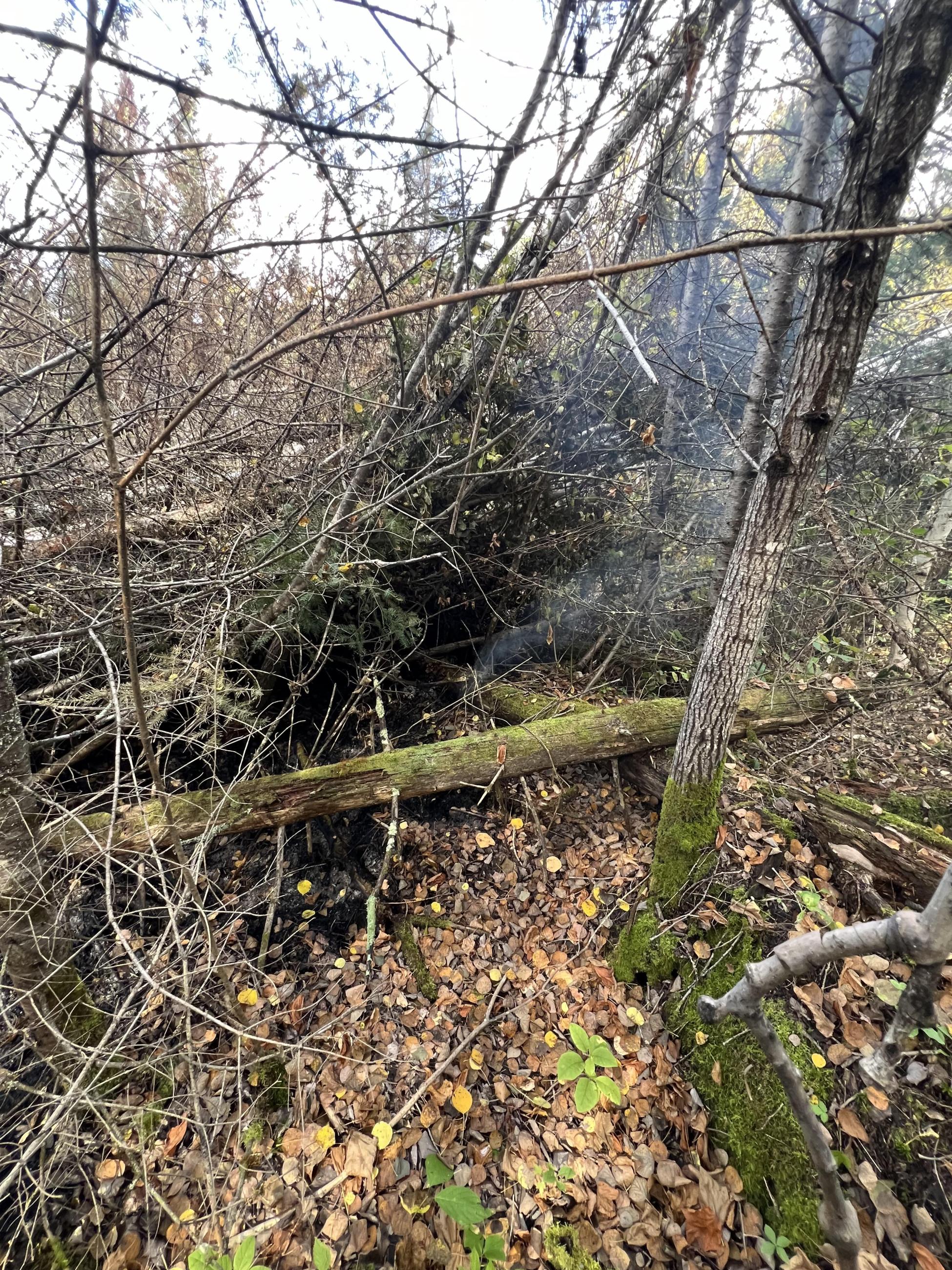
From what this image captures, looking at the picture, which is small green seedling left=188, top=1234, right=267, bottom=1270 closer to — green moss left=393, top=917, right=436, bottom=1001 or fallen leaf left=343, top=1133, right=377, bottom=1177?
fallen leaf left=343, top=1133, right=377, bottom=1177

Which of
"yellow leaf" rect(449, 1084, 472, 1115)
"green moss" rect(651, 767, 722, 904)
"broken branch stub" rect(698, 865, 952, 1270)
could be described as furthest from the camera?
"green moss" rect(651, 767, 722, 904)

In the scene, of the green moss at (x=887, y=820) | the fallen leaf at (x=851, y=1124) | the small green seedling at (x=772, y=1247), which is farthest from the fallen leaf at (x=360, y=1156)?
the green moss at (x=887, y=820)

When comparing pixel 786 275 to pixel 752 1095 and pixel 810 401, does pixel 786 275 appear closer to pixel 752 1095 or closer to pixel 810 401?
pixel 810 401

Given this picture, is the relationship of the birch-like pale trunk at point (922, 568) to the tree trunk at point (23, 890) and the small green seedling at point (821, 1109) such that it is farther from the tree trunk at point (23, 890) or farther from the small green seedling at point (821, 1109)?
the tree trunk at point (23, 890)

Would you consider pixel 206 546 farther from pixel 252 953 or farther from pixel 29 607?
pixel 252 953

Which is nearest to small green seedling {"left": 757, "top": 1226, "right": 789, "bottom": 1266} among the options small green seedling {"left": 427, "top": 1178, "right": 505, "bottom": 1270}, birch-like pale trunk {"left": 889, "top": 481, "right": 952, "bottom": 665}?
small green seedling {"left": 427, "top": 1178, "right": 505, "bottom": 1270}

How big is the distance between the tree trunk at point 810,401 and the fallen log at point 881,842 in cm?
76

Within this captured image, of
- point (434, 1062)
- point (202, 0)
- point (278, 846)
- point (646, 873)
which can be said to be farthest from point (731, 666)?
point (202, 0)

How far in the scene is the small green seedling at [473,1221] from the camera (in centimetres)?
224

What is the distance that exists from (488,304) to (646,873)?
4.35 meters

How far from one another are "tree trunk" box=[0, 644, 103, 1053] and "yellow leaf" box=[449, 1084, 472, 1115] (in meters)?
2.01

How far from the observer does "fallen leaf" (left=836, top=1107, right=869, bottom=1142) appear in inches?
90.1

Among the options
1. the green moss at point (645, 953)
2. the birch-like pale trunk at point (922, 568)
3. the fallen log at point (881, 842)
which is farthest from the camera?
the birch-like pale trunk at point (922, 568)

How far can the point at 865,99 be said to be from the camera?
1.98 m
